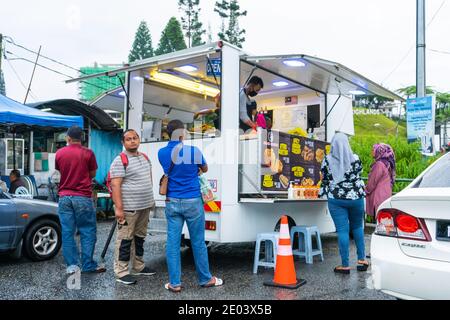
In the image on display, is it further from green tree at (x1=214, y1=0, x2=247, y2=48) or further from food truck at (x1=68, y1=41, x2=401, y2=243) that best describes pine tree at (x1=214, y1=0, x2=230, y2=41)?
food truck at (x1=68, y1=41, x2=401, y2=243)

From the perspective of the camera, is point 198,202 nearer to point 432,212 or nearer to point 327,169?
point 327,169

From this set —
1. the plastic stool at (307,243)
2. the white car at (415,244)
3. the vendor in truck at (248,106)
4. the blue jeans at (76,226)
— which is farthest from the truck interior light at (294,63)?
the blue jeans at (76,226)

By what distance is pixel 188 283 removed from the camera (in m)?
5.18

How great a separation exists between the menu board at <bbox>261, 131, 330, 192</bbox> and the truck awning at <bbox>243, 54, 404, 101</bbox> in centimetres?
97

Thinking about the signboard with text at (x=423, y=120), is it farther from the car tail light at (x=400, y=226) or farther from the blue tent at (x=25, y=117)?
the blue tent at (x=25, y=117)

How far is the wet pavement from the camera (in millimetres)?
4668

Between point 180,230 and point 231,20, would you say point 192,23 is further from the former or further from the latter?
point 180,230

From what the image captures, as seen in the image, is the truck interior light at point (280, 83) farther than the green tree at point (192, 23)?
No

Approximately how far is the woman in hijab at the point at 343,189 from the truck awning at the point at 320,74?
1.11 metres

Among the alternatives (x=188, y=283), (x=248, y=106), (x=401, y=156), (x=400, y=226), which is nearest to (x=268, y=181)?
(x=248, y=106)

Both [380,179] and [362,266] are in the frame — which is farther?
[380,179]

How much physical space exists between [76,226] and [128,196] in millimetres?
1060

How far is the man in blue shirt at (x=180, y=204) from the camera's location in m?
4.78
